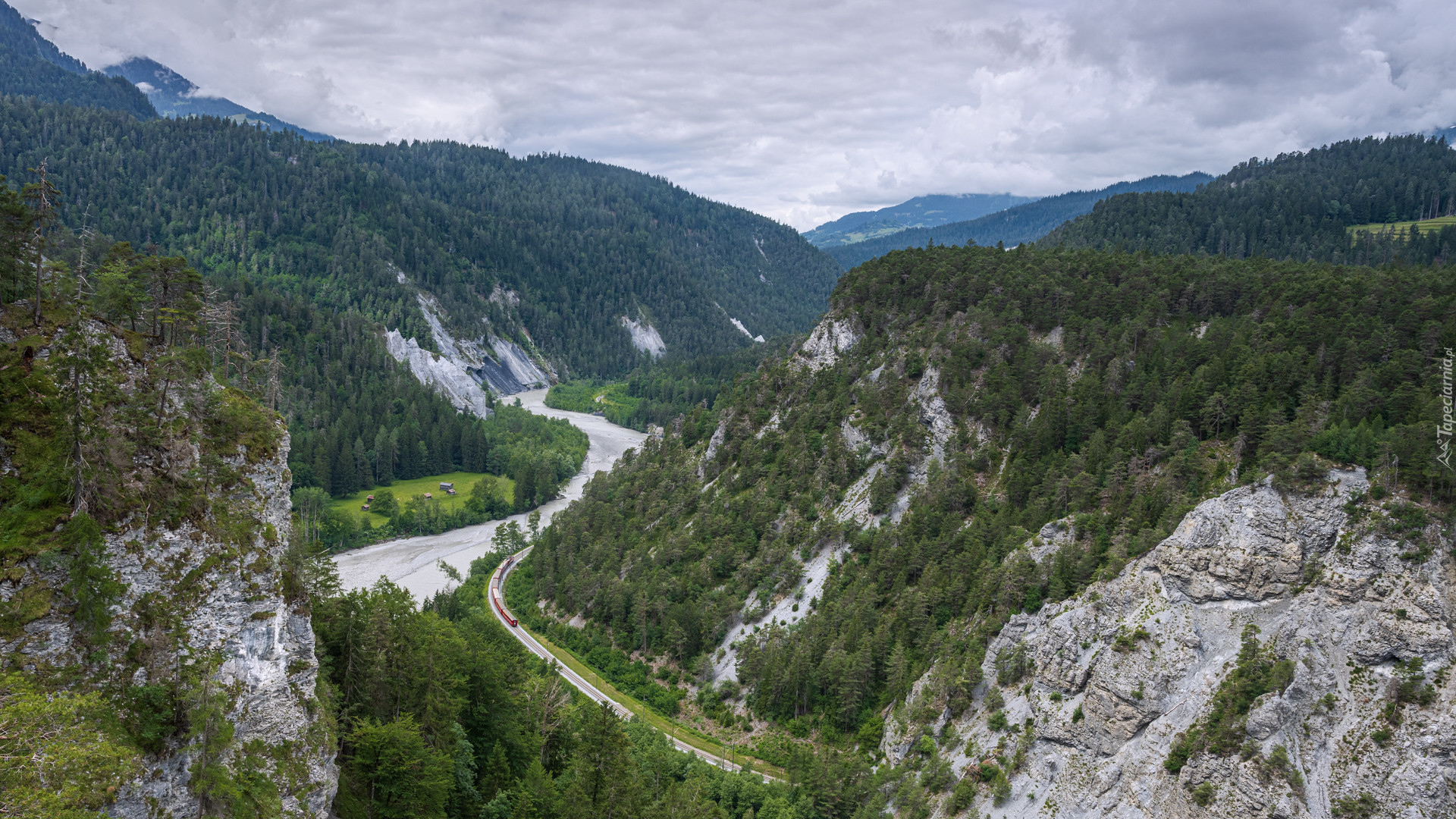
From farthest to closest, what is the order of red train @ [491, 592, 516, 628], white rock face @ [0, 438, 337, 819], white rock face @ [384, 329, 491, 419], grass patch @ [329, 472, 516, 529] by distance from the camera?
white rock face @ [384, 329, 491, 419]
grass patch @ [329, 472, 516, 529]
red train @ [491, 592, 516, 628]
white rock face @ [0, 438, 337, 819]

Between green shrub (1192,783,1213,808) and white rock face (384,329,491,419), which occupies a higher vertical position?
white rock face (384,329,491,419)

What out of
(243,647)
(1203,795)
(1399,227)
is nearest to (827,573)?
(1203,795)

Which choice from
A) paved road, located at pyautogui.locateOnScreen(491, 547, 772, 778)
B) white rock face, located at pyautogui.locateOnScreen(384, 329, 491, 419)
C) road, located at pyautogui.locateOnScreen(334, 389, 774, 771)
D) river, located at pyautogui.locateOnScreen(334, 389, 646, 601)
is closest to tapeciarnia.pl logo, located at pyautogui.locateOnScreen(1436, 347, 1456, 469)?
paved road, located at pyautogui.locateOnScreen(491, 547, 772, 778)

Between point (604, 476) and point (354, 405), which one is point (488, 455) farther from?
point (604, 476)

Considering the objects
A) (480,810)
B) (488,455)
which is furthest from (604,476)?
(480,810)

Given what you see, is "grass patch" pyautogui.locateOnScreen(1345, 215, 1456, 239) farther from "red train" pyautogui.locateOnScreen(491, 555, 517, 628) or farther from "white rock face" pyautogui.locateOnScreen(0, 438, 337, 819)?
"white rock face" pyautogui.locateOnScreen(0, 438, 337, 819)

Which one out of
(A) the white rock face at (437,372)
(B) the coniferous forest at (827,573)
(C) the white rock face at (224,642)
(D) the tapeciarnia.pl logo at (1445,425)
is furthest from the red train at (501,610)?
(A) the white rock face at (437,372)
